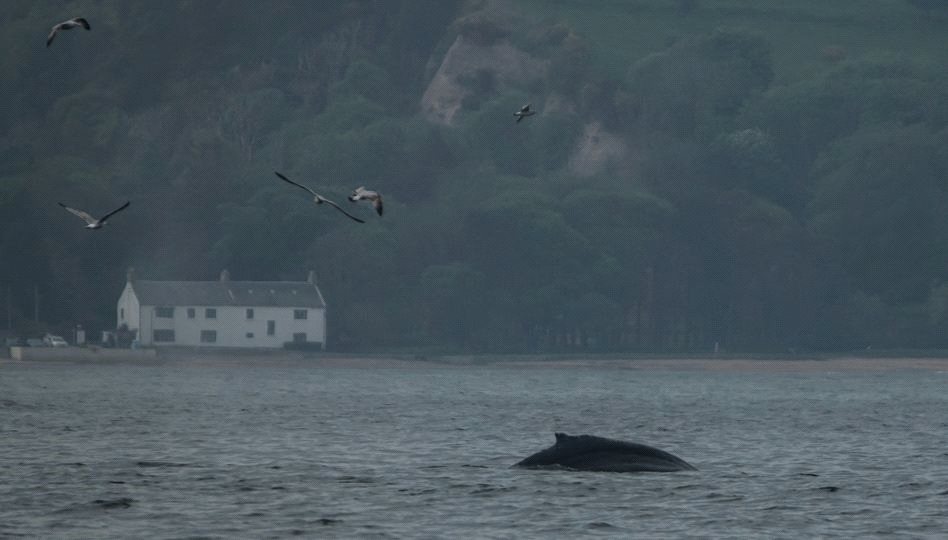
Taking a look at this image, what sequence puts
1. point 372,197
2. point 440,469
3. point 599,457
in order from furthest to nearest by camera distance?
point 440,469
point 599,457
point 372,197

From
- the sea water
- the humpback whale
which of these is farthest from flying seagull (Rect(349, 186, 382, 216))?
the humpback whale

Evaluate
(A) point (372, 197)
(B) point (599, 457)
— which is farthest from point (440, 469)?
(A) point (372, 197)

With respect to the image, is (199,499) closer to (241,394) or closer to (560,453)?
(560,453)

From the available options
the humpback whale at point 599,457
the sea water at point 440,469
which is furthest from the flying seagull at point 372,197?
the humpback whale at point 599,457

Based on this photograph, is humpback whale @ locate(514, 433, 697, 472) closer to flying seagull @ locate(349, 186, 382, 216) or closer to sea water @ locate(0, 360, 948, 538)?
sea water @ locate(0, 360, 948, 538)

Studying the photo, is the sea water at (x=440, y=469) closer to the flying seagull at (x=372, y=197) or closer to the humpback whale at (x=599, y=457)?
the humpback whale at (x=599, y=457)

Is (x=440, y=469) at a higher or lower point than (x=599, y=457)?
lower

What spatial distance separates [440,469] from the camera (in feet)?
193

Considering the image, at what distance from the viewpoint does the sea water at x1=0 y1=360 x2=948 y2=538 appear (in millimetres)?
45594

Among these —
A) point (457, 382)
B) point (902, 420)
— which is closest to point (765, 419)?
point (902, 420)

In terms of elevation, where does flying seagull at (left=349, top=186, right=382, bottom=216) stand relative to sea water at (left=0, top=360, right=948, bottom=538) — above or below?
above

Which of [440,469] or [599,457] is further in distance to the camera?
[440,469]

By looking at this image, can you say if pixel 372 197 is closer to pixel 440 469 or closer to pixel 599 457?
pixel 599 457

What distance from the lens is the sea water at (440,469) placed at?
4559cm
